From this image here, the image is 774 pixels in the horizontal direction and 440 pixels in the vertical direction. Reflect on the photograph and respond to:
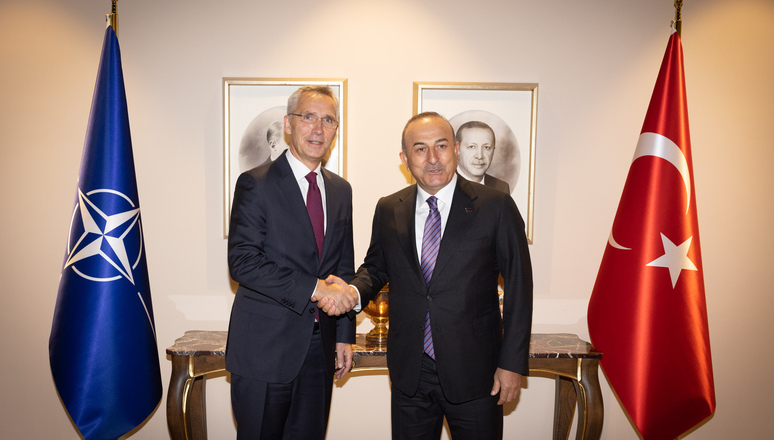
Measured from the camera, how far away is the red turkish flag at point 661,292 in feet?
8.94

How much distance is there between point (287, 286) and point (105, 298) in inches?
51.9

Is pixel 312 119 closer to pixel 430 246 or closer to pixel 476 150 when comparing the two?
pixel 430 246

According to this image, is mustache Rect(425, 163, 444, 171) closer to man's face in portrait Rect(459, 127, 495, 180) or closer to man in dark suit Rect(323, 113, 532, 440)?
man in dark suit Rect(323, 113, 532, 440)

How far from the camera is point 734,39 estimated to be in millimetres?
3156

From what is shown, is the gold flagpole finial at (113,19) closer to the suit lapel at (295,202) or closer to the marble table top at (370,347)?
the suit lapel at (295,202)

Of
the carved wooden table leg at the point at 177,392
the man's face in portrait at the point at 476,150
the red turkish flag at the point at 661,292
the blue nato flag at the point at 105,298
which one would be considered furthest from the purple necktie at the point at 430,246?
the blue nato flag at the point at 105,298

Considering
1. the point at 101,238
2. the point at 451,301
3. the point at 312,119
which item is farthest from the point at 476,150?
the point at 101,238

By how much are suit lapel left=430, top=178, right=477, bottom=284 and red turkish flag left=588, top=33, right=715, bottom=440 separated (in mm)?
1278

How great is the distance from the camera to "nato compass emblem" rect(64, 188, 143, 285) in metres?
2.68

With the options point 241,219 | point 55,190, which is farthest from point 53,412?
point 241,219

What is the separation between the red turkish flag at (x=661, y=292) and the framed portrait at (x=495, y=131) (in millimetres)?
661

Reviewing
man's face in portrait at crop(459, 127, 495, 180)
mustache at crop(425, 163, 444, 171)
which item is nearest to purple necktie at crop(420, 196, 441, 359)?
mustache at crop(425, 163, 444, 171)

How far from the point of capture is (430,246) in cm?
214

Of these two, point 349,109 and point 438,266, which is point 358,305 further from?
point 349,109
